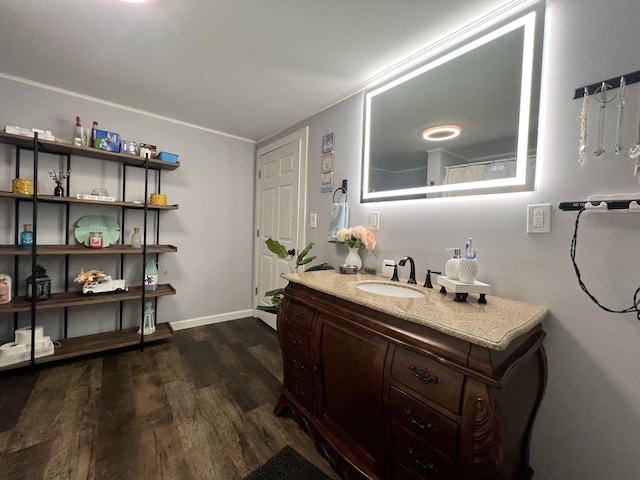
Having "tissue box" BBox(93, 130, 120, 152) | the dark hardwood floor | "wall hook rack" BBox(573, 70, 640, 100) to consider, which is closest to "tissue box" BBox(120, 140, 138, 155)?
"tissue box" BBox(93, 130, 120, 152)

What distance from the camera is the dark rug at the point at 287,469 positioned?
1.21m

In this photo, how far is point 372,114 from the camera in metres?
1.86

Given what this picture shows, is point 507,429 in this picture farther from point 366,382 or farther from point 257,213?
point 257,213

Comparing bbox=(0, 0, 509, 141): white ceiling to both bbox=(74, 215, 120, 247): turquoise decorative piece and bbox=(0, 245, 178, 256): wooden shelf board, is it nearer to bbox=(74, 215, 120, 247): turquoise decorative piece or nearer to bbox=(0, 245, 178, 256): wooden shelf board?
bbox=(74, 215, 120, 247): turquoise decorative piece

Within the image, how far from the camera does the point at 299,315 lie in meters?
1.44

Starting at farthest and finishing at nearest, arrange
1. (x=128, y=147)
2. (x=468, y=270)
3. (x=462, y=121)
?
(x=128, y=147) → (x=462, y=121) → (x=468, y=270)

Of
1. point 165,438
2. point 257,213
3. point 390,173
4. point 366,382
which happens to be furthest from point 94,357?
point 390,173

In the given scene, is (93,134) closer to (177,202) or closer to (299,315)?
(177,202)

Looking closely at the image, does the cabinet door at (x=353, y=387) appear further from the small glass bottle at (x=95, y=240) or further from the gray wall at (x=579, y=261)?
the small glass bottle at (x=95, y=240)

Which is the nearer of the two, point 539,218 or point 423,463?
point 423,463

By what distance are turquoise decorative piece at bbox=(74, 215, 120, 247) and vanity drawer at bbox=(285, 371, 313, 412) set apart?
2.03 m

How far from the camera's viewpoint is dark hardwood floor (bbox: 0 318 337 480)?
4.12 ft

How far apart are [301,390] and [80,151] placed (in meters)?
2.53

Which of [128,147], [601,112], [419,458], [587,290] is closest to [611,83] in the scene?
[601,112]
